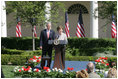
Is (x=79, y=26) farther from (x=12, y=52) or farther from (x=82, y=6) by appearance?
(x=82, y=6)

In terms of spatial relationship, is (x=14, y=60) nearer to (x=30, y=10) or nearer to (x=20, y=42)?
(x=30, y=10)

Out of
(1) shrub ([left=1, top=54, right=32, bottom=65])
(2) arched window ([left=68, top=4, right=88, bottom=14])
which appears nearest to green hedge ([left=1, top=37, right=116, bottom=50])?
(1) shrub ([left=1, top=54, right=32, bottom=65])

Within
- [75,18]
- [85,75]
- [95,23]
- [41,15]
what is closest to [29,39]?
[41,15]

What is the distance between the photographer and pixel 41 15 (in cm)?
1739

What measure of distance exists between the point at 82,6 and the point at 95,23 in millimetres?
6228

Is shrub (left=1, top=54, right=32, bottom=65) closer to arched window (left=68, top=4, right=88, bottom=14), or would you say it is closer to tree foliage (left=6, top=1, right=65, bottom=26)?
tree foliage (left=6, top=1, right=65, bottom=26)

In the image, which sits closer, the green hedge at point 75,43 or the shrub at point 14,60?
the shrub at point 14,60

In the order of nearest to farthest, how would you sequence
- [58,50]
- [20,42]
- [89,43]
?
[58,50] → [89,43] → [20,42]

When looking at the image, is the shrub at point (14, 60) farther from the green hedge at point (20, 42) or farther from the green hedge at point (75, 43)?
the green hedge at point (20, 42)

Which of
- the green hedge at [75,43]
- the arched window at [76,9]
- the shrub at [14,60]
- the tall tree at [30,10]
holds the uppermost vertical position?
the arched window at [76,9]

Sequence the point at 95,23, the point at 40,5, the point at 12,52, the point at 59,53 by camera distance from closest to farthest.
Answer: the point at 59,53
the point at 12,52
the point at 40,5
the point at 95,23

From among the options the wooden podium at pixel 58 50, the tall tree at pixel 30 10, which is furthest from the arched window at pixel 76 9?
the wooden podium at pixel 58 50

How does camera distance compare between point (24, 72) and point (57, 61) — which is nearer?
point (24, 72)

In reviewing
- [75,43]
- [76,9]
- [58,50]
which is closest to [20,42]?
[75,43]
